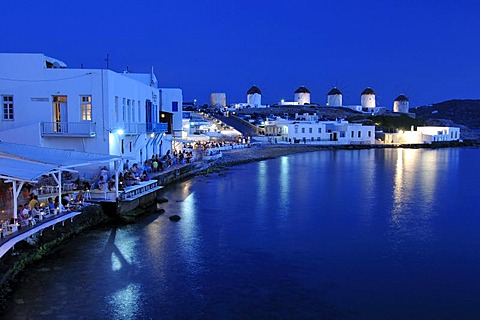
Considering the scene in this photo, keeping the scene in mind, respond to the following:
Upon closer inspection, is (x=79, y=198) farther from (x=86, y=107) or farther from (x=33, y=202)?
(x=86, y=107)

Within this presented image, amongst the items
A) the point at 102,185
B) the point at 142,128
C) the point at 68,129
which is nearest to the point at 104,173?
the point at 102,185

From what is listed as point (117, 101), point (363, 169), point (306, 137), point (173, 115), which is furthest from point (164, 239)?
point (306, 137)

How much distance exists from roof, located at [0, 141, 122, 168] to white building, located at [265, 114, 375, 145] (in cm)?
5288

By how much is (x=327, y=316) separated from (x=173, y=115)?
91.3 ft

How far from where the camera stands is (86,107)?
69.2 feet

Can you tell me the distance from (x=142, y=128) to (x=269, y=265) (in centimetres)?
1413

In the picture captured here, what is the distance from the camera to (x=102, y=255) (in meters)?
13.9

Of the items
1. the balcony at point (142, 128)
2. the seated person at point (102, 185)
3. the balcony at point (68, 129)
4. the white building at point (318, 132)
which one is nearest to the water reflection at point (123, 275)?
the seated person at point (102, 185)

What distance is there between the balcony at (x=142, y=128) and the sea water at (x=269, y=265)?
Result: 389 cm

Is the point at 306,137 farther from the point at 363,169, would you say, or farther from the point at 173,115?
the point at 173,115

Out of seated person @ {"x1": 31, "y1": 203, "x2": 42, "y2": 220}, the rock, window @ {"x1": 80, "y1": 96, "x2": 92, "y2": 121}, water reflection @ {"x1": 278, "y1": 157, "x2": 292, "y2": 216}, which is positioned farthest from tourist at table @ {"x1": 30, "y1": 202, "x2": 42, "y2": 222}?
water reflection @ {"x1": 278, "y1": 157, "x2": 292, "y2": 216}

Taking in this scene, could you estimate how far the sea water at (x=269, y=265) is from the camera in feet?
35.2

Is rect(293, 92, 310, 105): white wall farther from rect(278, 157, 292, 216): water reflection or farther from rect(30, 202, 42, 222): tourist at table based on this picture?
rect(30, 202, 42, 222): tourist at table

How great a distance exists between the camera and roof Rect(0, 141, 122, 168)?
14477 mm
